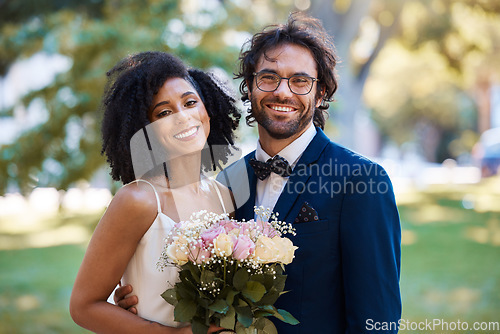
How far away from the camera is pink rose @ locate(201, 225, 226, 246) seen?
2.27 m

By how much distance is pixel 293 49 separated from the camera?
10.1ft

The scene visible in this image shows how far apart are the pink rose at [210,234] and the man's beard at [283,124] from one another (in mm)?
853

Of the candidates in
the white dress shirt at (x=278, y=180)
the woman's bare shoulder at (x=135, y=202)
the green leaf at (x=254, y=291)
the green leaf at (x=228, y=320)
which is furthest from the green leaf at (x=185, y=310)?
the white dress shirt at (x=278, y=180)

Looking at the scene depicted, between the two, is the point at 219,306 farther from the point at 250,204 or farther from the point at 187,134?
the point at 187,134

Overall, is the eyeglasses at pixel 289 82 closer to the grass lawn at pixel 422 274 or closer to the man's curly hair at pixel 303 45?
the man's curly hair at pixel 303 45

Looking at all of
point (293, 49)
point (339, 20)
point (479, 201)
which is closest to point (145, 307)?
point (293, 49)

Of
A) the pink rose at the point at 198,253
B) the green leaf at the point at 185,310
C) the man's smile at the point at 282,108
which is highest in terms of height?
the man's smile at the point at 282,108

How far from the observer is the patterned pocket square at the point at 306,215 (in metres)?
2.64

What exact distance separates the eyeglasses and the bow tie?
41cm

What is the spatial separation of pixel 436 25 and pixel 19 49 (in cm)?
1179

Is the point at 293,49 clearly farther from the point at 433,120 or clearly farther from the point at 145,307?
the point at 433,120

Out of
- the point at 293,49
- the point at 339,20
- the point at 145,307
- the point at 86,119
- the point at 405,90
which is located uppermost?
the point at 405,90

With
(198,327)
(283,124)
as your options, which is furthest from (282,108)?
(198,327)

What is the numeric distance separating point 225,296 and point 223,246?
243 millimetres
